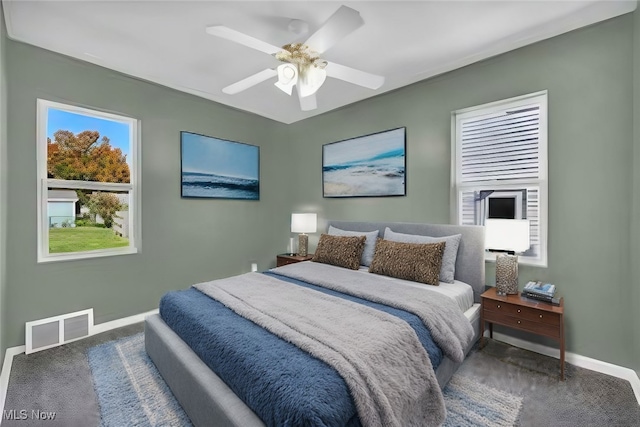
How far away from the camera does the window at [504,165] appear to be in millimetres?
2488

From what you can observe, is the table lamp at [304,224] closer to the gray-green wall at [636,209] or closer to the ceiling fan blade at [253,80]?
the ceiling fan blade at [253,80]

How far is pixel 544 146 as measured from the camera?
245 centimetres

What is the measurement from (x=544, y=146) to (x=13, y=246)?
4562 millimetres

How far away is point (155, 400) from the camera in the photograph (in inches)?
73.0

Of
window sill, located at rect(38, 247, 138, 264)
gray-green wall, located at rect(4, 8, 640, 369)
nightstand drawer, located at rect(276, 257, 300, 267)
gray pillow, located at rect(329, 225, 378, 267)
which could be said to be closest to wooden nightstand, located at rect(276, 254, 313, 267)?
nightstand drawer, located at rect(276, 257, 300, 267)

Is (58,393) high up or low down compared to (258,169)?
down

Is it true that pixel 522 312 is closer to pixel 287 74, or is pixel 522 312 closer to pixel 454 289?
pixel 454 289

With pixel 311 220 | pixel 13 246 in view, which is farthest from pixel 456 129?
pixel 13 246

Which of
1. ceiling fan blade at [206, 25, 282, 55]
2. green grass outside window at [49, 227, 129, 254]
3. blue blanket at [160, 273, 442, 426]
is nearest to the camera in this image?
blue blanket at [160, 273, 442, 426]

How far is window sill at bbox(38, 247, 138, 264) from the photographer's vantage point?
2620 millimetres

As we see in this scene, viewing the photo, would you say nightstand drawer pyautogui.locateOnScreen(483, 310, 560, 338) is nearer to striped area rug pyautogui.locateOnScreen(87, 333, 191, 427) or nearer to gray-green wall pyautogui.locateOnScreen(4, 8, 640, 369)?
gray-green wall pyautogui.locateOnScreen(4, 8, 640, 369)

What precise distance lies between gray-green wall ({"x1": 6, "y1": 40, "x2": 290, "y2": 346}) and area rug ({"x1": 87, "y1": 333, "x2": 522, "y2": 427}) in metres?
0.87

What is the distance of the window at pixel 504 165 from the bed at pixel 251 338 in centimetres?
29

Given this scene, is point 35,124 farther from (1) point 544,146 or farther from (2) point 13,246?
(1) point 544,146
